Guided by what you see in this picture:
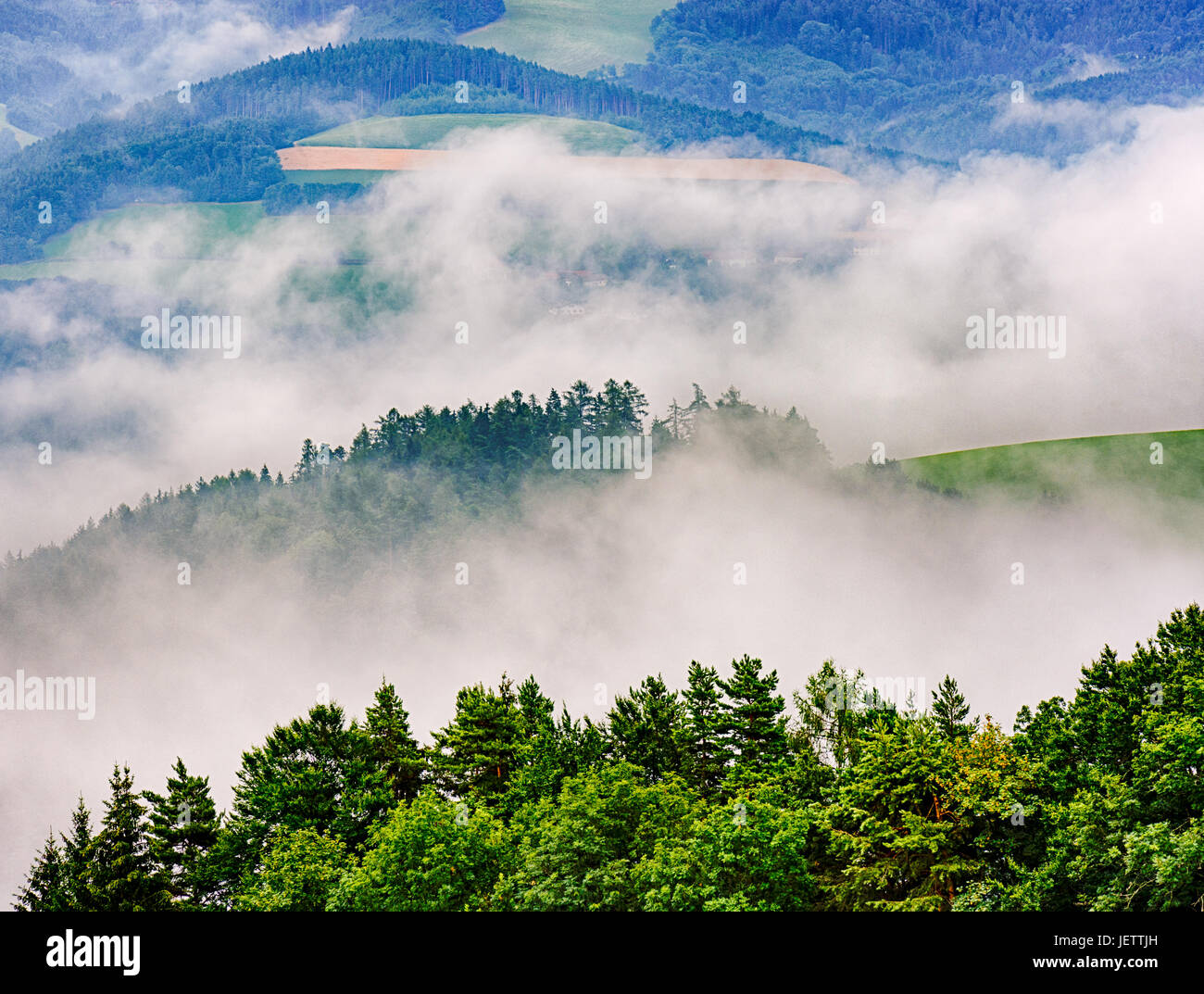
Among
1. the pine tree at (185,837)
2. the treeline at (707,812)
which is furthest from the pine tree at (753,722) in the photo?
the pine tree at (185,837)

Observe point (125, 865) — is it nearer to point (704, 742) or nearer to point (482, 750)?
point (482, 750)

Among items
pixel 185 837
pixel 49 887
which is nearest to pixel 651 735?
pixel 185 837

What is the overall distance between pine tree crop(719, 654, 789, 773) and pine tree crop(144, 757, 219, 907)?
2639 centimetres

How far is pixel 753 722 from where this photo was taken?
2719 inches

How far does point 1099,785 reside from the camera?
53219 mm

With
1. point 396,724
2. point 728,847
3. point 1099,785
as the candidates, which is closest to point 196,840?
point 396,724

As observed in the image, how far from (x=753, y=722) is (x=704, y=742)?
8.76ft

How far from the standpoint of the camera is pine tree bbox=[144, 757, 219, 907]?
67.6 meters

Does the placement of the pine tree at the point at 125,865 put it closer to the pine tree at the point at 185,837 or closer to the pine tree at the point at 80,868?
the pine tree at the point at 80,868

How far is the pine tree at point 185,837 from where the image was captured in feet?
222

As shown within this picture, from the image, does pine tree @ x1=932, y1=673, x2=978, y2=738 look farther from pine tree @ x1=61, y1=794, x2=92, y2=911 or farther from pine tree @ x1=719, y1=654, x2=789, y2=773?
pine tree @ x1=61, y1=794, x2=92, y2=911

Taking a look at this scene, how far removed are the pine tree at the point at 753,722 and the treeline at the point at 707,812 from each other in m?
0.12

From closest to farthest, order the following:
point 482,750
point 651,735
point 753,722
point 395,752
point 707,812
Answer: point 707,812, point 753,722, point 651,735, point 482,750, point 395,752

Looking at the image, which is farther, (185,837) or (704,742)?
(185,837)
